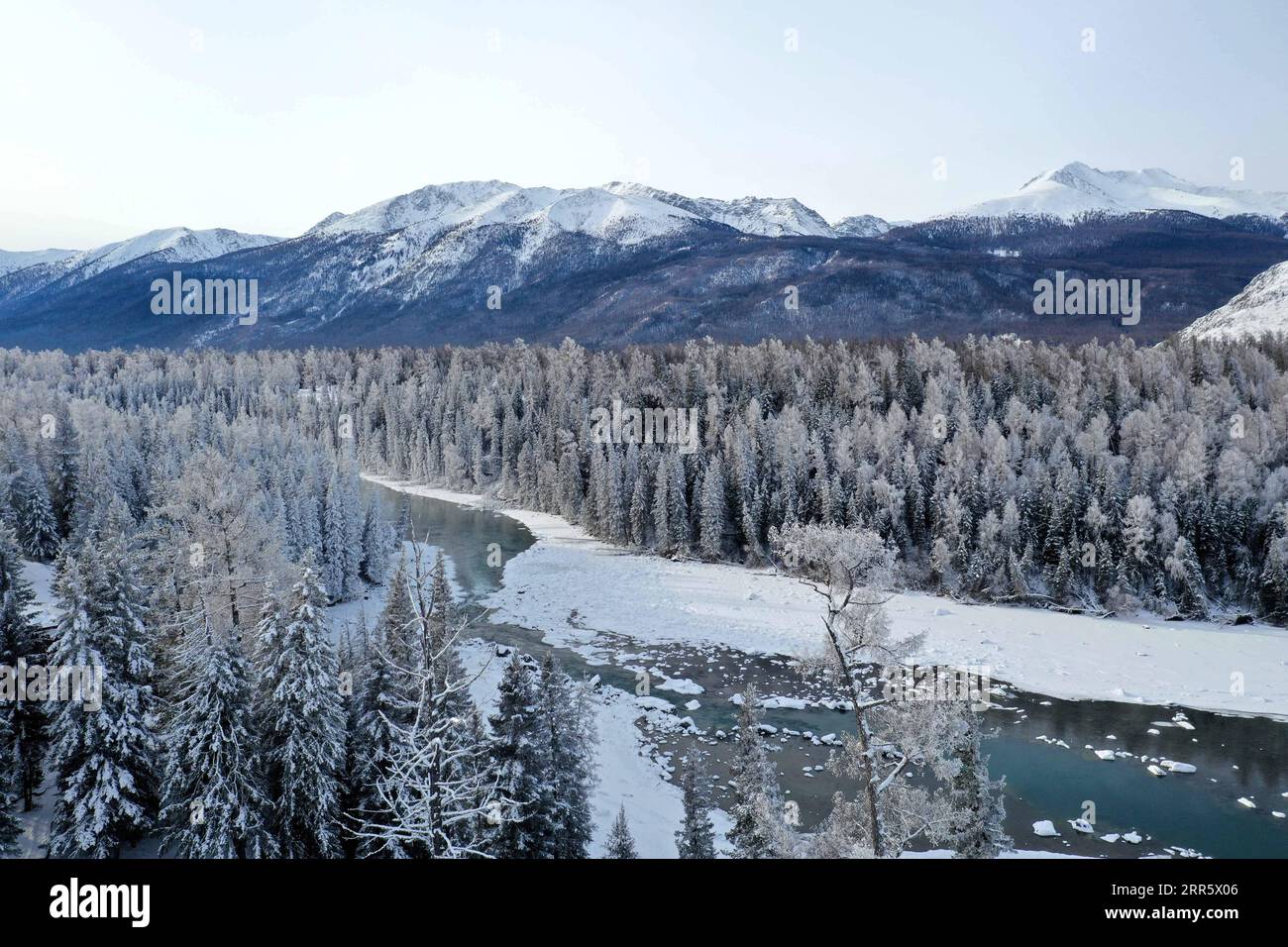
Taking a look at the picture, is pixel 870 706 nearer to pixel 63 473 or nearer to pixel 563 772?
pixel 563 772

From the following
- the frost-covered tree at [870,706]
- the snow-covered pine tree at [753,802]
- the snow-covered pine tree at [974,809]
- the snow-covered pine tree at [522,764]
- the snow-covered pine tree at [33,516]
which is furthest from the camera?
the snow-covered pine tree at [33,516]

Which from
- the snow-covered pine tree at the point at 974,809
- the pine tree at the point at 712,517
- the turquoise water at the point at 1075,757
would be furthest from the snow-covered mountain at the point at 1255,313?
the snow-covered pine tree at the point at 974,809

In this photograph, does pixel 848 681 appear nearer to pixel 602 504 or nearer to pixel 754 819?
pixel 754 819

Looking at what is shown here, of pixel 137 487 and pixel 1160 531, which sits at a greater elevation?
pixel 137 487

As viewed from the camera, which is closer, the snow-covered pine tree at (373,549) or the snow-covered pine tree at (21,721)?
the snow-covered pine tree at (21,721)

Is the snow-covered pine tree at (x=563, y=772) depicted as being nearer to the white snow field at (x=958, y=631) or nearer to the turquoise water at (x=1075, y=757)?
the turquoise water at (x=1075, y=757)

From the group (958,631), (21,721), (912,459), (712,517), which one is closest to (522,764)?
(21,721)
